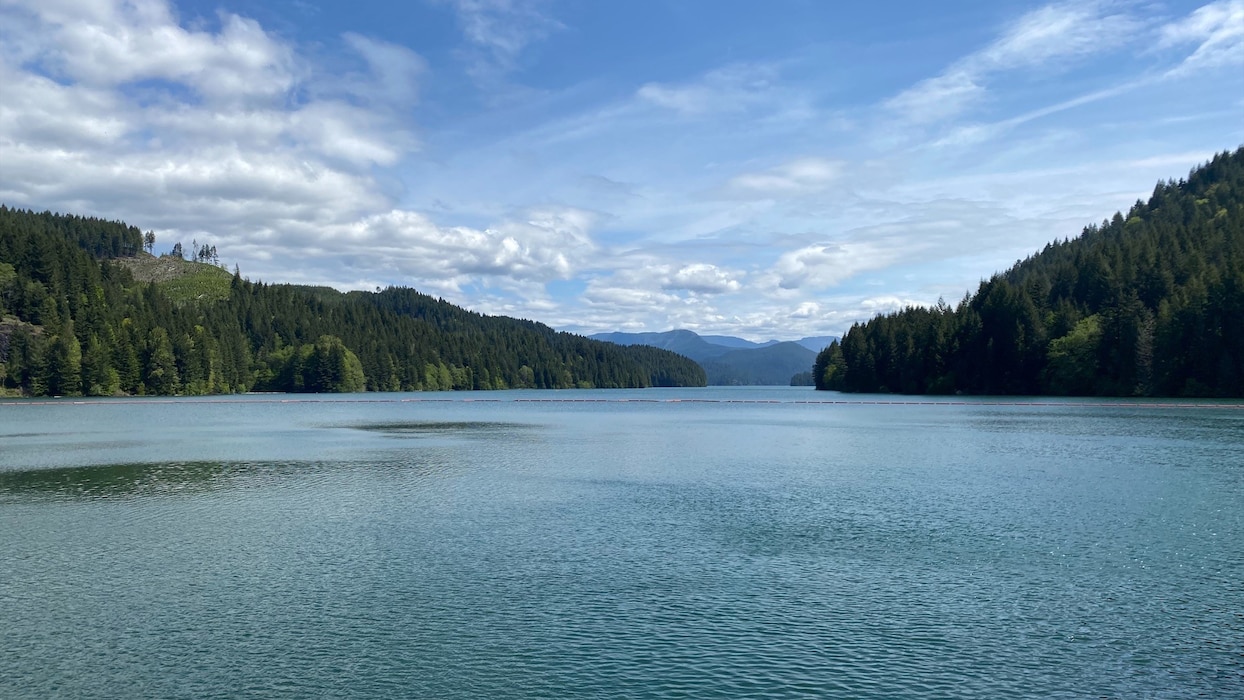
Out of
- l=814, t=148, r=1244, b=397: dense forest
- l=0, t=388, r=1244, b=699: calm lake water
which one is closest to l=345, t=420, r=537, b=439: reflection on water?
l=0, t=388, r=1244, b=699: calm lake water

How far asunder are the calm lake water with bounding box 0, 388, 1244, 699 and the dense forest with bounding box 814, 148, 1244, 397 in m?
98.4

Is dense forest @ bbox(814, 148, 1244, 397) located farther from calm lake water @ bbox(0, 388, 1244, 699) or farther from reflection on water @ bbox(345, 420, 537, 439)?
reflection on water @ bbox(345, 420, 537, 439)

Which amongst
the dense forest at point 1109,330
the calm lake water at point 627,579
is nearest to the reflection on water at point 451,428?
the calm lake water at point 627,579

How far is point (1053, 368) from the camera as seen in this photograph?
160 metres

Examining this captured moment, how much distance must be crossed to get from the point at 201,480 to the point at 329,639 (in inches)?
1326

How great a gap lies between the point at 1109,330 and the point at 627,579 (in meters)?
153

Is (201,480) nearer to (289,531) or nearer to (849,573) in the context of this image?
(289,531)

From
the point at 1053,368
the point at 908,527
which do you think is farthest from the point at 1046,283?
the point at 908,527

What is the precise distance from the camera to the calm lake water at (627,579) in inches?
702

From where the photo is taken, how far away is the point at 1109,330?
148m

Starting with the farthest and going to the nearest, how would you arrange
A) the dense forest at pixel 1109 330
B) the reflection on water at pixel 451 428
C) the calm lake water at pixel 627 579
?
the dense forest at pixel 1109 330 < the reflection on water at pixel 451 428 < the calm lake water at pixel 627 579

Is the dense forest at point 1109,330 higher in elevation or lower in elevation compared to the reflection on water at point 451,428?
higher

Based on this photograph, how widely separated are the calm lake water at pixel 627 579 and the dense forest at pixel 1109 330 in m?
98.4

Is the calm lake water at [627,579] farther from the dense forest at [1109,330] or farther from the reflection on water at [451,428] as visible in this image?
the dense forest at [1109,330]
